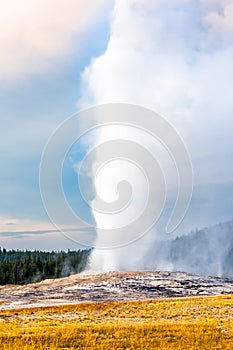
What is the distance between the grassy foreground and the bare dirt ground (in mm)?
14978

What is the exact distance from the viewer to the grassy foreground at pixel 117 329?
86.9 ft

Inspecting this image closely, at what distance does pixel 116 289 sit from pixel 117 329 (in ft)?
129

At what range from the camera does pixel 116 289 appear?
68688 mm

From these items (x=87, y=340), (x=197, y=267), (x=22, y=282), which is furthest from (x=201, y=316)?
(x=197, y=267)

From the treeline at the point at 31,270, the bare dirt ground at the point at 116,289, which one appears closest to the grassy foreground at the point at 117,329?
the bare dirt ground at the point at 116,289

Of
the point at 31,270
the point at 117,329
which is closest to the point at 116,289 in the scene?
the point at 117,329

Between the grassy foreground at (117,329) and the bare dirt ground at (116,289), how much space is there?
1498 cm

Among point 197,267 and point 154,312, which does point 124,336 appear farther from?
point 197,267

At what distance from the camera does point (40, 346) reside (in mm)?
25500

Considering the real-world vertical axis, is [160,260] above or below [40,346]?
above

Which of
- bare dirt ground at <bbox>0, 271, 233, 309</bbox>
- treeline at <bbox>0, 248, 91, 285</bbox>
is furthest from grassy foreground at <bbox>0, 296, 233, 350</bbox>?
treeline at <bbox>0, 248, 91, 285</bbox>

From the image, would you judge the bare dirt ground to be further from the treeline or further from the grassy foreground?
the treeline

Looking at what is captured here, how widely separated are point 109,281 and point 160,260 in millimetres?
63675

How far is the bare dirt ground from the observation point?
59075mm
